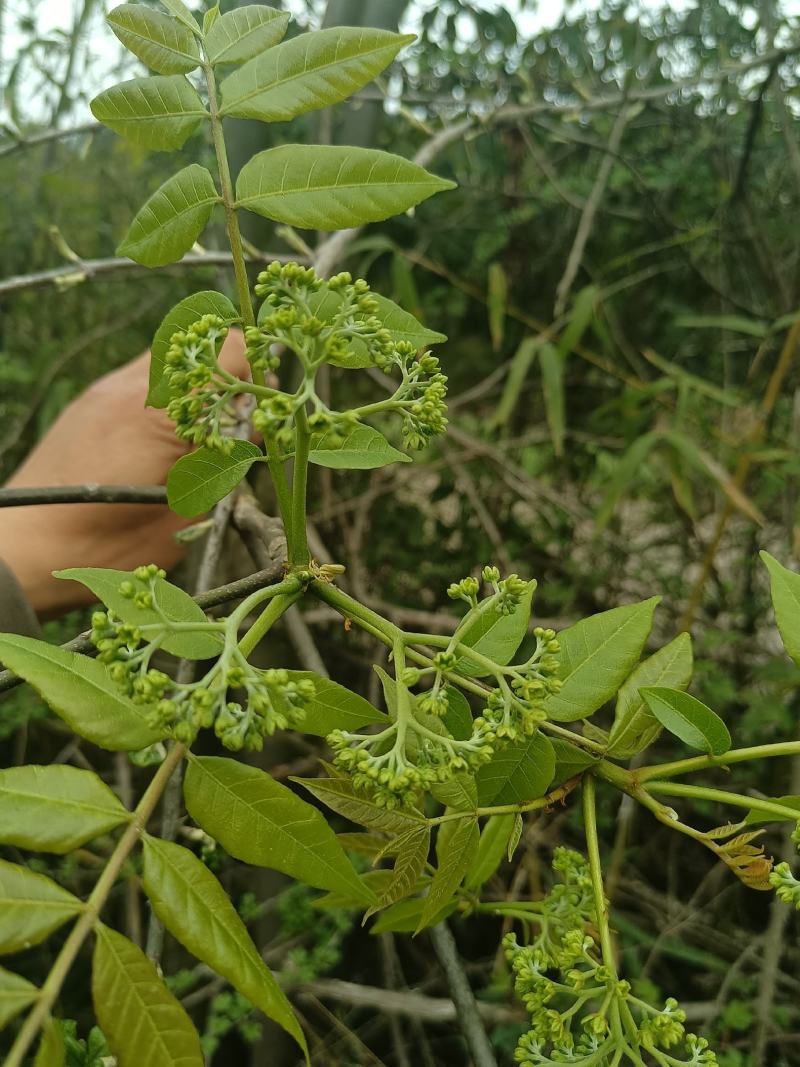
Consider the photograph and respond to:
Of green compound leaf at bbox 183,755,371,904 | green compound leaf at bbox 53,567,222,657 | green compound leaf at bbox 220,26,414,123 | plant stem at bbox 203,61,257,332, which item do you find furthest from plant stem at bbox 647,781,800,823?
green compound leaf at bbox 220,26,414,123

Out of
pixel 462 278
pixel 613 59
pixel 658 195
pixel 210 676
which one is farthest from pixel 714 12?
pixel 210 676

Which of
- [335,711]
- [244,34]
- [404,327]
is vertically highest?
[244,34]

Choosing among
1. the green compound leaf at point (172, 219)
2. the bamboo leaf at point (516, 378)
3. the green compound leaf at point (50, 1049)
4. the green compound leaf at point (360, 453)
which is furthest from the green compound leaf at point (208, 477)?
the bamboo leaf at point (516, 378)

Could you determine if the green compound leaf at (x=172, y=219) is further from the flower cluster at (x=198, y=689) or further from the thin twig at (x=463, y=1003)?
the thin twig at (x=463, y=1003)

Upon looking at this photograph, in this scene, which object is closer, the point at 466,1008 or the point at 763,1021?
the point at 466,1008

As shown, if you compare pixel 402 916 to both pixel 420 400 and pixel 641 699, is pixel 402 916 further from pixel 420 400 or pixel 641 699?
pixel 420 400

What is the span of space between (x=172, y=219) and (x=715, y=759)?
597 mm

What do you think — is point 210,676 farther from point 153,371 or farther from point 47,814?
point 153,371

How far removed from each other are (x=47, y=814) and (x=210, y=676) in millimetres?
138

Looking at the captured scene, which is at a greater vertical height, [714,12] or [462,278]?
[714,12]

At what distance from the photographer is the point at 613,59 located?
2.74 metres

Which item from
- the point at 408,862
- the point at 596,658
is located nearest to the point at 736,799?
the point at 596,658

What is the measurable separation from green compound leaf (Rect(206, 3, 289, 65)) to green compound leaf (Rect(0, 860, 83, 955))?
65cm

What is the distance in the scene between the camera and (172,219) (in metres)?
0.67
